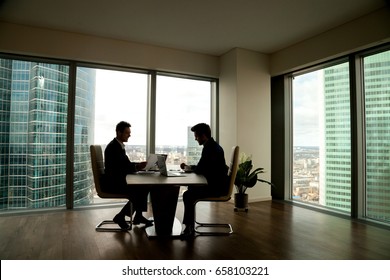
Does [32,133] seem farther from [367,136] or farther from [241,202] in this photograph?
[367,136]

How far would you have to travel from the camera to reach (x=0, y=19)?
433cm

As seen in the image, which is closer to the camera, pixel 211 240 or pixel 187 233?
pixel 211 240

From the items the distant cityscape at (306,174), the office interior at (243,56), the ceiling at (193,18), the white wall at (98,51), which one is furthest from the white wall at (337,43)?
the distant cityscape at (306,174)

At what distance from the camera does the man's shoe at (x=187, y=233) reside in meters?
3.28

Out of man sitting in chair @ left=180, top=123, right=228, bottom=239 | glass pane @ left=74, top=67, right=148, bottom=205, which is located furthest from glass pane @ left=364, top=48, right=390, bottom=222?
glass pane @ left=74, top=67, right=148, bottom=205

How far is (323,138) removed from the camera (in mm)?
4988

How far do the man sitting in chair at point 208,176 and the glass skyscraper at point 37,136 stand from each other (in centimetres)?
246

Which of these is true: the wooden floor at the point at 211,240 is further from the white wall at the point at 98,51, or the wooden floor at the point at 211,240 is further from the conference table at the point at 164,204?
the white wall at the point at 98,51

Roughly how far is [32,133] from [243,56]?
4.05 metres

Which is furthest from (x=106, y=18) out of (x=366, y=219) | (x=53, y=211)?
(x=366, y=219)

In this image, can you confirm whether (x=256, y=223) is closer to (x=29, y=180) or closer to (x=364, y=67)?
(x=364, y=67)

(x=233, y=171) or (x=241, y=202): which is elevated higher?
(x=233, y=171)

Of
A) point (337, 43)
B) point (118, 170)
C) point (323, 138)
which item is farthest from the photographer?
point (323, 138)

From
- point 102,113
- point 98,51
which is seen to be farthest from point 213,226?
point 98,51
